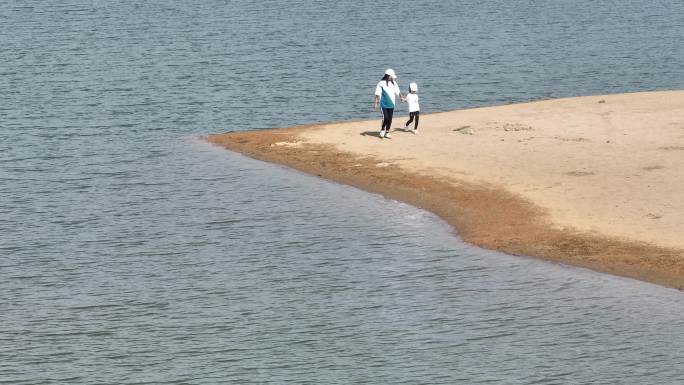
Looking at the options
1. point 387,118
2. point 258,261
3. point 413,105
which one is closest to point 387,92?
point 387,118

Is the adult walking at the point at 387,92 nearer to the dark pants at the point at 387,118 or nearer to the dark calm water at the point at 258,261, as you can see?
the dark pants at the point at 387,118

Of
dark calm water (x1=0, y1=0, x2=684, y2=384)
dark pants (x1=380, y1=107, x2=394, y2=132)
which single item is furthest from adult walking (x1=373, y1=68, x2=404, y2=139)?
dark calm water (x1=0, y1=0, x2=684, y2=384)

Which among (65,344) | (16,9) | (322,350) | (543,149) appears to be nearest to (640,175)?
(543,149)

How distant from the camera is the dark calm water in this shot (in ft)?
87.9

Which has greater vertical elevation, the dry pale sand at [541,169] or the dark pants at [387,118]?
the dark pants at [387,118]

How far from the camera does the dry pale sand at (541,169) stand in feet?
112

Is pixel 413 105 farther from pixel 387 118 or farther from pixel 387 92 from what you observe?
pixel 387 92

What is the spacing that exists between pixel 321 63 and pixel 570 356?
4749cm

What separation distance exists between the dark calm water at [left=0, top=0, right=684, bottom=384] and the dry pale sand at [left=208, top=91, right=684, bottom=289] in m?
1.08

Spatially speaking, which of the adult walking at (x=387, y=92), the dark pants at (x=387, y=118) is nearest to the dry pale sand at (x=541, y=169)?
the dark pants at (x=387, y=118)

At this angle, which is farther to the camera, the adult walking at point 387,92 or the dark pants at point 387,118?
the dark pants at point 387,118

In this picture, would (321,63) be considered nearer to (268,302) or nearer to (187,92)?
(187,92)

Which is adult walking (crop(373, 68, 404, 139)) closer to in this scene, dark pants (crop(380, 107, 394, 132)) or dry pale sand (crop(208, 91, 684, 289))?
dark pants (crop(380, 107, 394, 132))

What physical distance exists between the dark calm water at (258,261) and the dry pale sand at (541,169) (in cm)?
108
